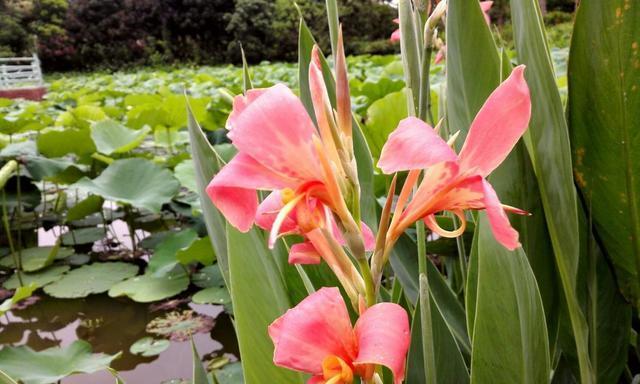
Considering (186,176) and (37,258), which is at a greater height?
(186,176)

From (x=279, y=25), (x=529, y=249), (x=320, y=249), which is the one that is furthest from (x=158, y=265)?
(x=279, y=25)

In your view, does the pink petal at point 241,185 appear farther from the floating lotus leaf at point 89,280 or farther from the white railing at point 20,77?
the white railing at point 20,77

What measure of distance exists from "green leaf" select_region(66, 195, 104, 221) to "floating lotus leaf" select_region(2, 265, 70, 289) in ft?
0.63

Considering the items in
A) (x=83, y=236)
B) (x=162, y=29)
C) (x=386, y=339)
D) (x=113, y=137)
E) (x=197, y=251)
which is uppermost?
(x=162, y=29)

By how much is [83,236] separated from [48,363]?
1128 millimetres

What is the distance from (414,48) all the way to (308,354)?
0.81 feet

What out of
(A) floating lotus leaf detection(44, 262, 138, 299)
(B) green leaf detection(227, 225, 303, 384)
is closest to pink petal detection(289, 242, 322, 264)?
(B) green leaf detection(227, 225, 303, 384)

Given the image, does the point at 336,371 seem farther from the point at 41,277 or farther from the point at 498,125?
the point at 41,277

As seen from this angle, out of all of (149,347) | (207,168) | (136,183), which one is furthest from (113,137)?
(207,168)

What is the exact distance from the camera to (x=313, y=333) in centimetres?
25

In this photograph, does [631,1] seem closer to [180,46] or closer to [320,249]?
[320,249]

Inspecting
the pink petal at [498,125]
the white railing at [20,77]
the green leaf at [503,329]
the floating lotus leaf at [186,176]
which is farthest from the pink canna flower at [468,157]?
the white railing at [20,77]

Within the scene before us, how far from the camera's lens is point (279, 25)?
14.5 metres

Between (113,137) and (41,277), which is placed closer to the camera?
(41,277)
